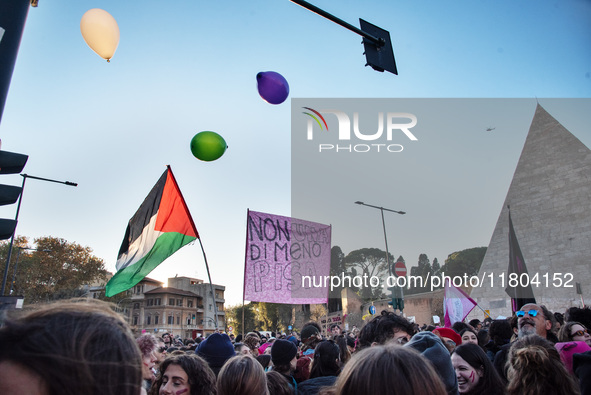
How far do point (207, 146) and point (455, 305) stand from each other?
307 inches

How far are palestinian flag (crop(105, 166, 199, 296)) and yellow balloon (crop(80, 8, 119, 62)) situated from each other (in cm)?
189

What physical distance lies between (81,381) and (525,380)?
9.02ft

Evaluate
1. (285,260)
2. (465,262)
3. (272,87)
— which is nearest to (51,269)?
(285,260)

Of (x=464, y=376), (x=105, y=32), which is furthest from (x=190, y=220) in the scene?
(x=464, y=376)

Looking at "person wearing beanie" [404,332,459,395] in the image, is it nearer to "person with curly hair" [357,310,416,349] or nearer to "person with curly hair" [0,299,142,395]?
"person with curly hair" [357,310,416,349]

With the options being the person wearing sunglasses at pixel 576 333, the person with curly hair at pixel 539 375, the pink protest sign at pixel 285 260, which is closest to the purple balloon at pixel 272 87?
the pink protest sign at pixel 285 260

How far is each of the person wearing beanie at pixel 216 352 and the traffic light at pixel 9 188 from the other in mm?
2020

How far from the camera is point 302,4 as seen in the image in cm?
450

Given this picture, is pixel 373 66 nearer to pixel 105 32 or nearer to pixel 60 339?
pixel 105 32

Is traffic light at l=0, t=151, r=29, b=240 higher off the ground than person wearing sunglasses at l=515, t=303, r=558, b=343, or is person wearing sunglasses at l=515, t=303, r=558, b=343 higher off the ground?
traffic light at l=0, t=151, r=29, b=240

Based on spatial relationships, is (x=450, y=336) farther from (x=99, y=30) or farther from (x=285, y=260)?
(x=99, y=30)

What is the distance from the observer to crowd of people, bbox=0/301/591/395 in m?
0.82

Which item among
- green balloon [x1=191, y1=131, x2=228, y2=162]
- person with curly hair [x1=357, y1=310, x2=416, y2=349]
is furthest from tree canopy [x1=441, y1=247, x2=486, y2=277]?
person with curly hair [x1=357, y1=310, x2=416, y2=349]

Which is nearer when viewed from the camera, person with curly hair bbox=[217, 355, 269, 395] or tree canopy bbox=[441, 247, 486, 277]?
person with curly hair bbox=[217, 355, 269, 395]
